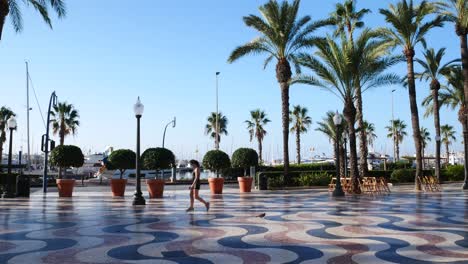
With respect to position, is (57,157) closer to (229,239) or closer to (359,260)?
(229,239)

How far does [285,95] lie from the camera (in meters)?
27.2

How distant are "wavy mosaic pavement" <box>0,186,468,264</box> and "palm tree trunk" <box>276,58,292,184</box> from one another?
1359 cm

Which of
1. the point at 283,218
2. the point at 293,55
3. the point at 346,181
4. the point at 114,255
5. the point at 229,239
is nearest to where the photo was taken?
the point at 114,255

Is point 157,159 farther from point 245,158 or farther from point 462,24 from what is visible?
point 462,24

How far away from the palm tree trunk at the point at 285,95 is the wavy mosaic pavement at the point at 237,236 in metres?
13.6

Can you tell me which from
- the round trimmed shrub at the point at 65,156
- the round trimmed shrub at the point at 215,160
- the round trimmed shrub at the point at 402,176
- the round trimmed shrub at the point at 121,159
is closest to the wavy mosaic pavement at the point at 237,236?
the round trimmed shrub at the point at 215,160

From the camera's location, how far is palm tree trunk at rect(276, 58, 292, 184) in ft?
88.0

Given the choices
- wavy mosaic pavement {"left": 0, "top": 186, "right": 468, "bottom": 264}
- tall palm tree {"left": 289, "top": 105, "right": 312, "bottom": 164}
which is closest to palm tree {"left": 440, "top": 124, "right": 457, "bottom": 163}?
tall palm tree {"left": 289, "top": 105, "right": 312, "bottom": 164}

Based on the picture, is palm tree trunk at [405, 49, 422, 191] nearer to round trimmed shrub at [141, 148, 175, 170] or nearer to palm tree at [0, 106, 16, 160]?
round trimmed shrub at [141, 148, 175, 170]

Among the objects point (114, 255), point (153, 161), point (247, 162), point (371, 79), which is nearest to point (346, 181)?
point (371, 79)

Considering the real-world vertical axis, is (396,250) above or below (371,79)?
below

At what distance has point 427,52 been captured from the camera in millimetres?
34344

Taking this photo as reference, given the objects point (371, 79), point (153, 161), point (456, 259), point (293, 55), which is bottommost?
point (456, 259)

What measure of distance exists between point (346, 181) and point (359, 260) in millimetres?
17054
